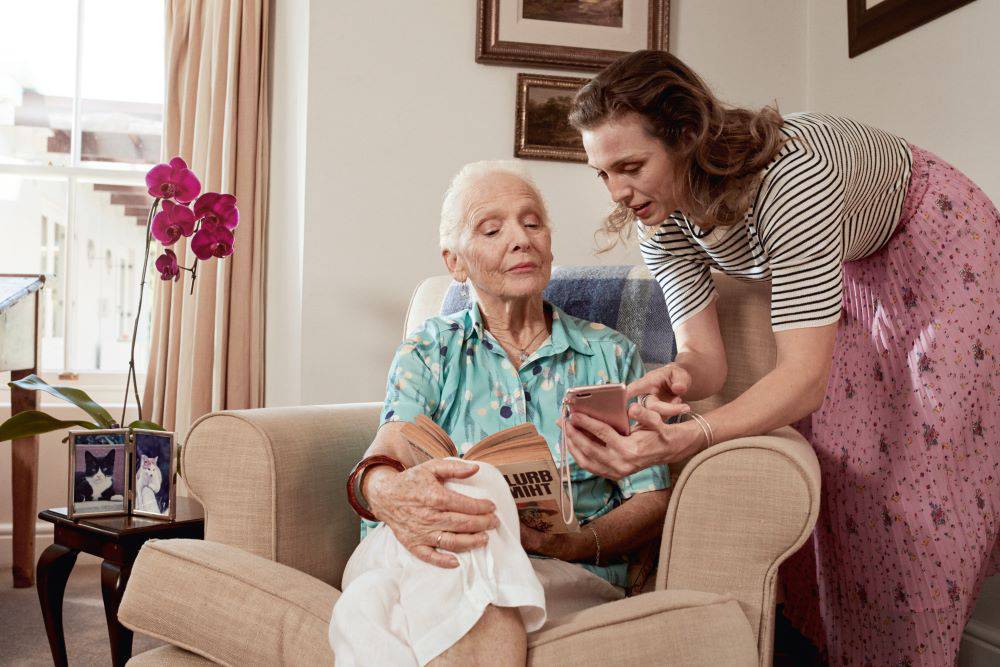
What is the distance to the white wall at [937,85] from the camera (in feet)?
6.95

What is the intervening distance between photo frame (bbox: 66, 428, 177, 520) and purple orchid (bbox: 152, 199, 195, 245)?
42 cm

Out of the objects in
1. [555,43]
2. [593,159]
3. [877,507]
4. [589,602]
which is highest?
[555,43]

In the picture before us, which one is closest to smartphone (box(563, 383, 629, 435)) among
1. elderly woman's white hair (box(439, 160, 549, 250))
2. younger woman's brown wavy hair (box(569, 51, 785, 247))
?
younger woman's brown wavy hair (box(569, 51, 785, 247))

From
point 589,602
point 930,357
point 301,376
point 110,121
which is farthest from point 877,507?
point 110,121

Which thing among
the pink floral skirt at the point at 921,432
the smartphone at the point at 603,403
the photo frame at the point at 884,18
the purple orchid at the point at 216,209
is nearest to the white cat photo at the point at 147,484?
the purple orchid at the point at 216,209

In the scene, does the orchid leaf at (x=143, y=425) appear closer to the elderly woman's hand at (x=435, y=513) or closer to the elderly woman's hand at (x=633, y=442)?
the elderly woman's hand at (x=435, y=513)

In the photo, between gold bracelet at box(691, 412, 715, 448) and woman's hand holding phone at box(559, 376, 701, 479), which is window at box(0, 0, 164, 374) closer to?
woman's hand holding phone at box(559, 376, 701, 479)

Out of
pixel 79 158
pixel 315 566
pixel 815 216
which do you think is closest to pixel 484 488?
pixel 315 566

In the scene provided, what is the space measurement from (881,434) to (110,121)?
295 centimetres

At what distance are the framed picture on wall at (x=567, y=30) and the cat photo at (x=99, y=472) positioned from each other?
5.15ft

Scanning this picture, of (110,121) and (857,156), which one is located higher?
(110,121)

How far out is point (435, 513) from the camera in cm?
112

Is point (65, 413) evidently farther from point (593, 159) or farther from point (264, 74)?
point (593, 159)

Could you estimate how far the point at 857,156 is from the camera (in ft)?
4.65
